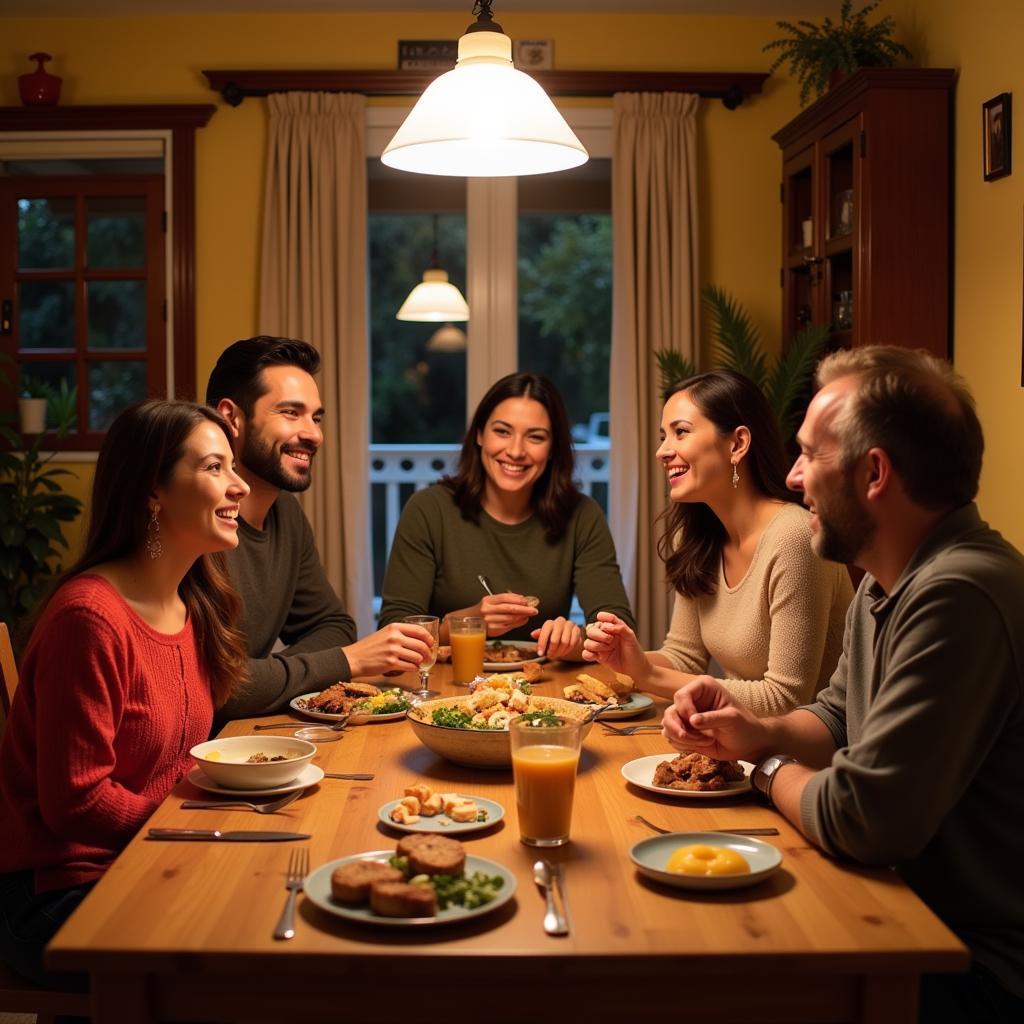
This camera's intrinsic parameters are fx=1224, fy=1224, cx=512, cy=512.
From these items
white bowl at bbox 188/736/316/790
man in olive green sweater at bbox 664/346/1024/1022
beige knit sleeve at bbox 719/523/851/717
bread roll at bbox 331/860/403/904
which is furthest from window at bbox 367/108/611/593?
bread roll at bbox 331/860/403/904

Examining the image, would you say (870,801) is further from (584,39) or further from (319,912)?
(584,39)

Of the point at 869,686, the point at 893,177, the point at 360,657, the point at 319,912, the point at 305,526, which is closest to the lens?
the point at 319,912

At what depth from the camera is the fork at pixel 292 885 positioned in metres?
1.26

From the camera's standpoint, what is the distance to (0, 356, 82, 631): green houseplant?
185 inches

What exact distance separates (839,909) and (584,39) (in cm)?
436

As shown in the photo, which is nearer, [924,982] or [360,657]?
[924,982]

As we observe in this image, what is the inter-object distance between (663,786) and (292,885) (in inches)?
23.6

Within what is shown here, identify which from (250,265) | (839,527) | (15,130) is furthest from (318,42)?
(839,527)

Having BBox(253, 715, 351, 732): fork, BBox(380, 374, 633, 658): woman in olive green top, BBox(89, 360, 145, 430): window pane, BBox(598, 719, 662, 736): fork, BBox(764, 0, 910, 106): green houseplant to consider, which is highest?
BBox(764, 0, 910, 106): green houseplant

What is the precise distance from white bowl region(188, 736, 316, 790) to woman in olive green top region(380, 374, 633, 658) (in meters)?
1.36

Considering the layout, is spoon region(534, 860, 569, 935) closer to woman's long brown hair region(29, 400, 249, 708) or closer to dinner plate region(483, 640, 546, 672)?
woman's long brown hair region(29, 400, 249, 708)

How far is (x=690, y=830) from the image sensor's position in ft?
5.30

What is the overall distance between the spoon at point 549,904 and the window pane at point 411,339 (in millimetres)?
3965

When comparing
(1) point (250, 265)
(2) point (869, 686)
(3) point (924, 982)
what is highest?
(1) point (250, 265)
